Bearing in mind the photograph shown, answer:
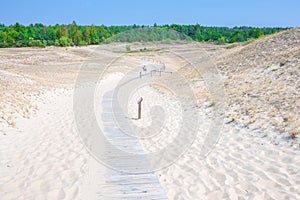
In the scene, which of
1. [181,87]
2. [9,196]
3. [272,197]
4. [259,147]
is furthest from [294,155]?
[181,87]

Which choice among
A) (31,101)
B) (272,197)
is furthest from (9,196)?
(31,101)

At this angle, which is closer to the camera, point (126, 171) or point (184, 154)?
point (126, 171)

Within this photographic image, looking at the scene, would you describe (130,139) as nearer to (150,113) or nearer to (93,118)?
(93,118)

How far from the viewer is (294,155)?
26.2 feet

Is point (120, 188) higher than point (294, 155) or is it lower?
lower

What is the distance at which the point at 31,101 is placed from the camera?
17.2 meters

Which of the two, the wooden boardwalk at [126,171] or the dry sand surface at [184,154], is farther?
the dry sand surface at [184,154]

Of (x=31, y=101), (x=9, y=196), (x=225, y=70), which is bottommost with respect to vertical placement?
(x=9, y=196)

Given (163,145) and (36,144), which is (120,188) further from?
(36,144)

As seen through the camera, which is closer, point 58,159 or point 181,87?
point 58,159

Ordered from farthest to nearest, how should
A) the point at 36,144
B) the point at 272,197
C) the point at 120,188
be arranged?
the point at 36,144
the point at 120,188
the point at 272,197

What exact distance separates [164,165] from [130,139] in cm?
260

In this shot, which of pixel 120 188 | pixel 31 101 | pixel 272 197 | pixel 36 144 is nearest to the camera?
pixel 272 197

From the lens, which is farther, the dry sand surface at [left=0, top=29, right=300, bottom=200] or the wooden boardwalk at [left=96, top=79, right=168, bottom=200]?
the dry sand surface at [left=0, top=29, right=300, bottom=200]
